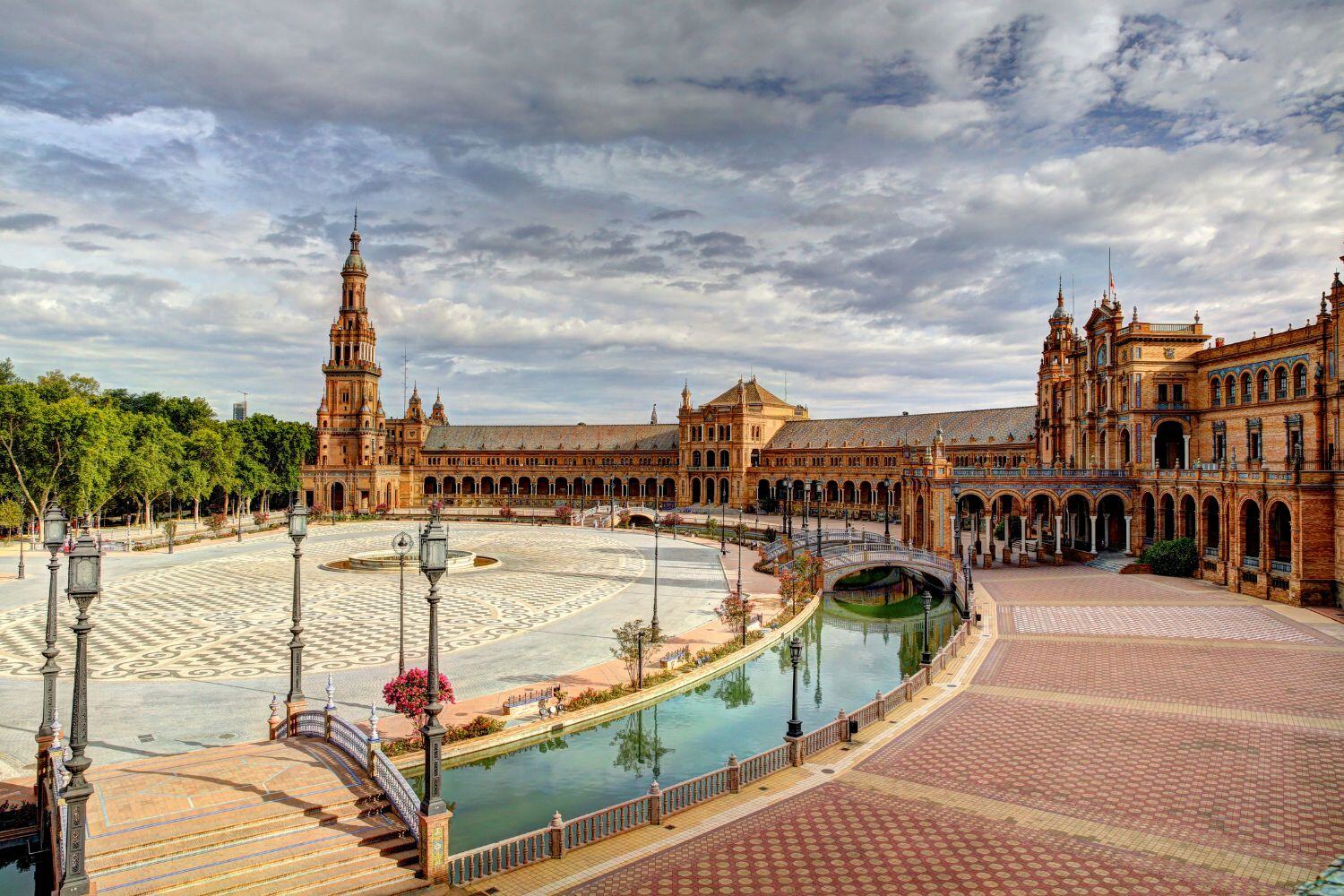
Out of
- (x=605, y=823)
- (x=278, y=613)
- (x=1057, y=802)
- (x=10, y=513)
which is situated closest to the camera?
(x=605, y=823)

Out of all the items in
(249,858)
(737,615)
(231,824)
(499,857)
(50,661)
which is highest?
(50,661)

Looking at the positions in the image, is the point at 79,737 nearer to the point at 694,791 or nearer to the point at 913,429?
the point at 694,791

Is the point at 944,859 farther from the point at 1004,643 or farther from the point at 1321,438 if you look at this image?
the point at 1321,438

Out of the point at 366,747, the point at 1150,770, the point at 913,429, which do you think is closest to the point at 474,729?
the point at 366,747

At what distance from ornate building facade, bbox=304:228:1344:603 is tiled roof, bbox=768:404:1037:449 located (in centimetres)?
23

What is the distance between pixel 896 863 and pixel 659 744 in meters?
10.9

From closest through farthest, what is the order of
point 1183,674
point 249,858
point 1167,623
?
point 249,858
point 1183,674
point 1167,623

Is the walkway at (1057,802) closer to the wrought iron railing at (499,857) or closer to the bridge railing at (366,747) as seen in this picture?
the wrought iron railing at (499,857)

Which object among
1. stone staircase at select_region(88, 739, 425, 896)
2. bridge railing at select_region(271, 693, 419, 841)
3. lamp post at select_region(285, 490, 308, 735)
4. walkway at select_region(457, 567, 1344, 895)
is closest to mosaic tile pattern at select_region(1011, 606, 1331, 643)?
walkway at select_region(457, 567, 1344, 895)

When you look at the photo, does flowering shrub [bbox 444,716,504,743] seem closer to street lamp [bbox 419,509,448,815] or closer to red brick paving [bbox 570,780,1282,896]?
street lamp [bbox 419,509,448,815]

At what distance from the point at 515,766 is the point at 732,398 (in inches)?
3537

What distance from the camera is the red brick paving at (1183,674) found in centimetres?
2516

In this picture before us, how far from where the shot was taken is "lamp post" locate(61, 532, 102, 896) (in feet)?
38.6

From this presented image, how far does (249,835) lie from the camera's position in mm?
14086
